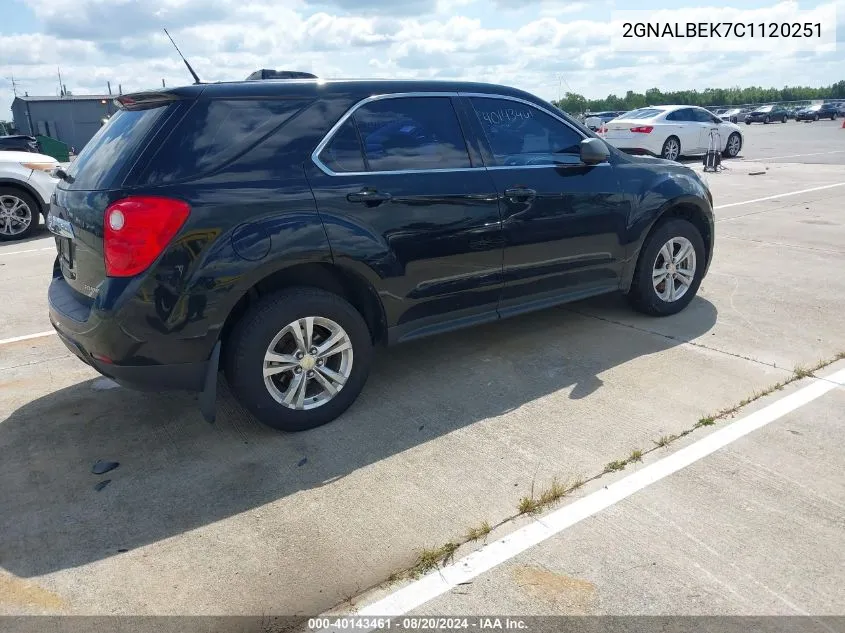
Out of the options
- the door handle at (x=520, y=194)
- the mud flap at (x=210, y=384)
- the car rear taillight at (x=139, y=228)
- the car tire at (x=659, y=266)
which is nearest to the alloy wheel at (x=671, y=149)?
the car tire at (x=659, y=266)

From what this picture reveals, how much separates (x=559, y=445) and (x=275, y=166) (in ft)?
6.64

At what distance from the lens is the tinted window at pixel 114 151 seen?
10.7 ft

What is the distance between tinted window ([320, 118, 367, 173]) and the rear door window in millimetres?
816

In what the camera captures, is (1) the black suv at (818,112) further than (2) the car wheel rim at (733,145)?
Yes

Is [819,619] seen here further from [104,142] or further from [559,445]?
[104,142]

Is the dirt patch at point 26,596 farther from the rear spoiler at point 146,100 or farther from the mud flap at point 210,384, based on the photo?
the rear spoiler at point 146,100

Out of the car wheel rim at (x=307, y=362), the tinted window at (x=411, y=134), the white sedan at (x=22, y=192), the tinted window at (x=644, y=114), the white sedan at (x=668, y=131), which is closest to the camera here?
the car wheel rim at (x=307, y=362)

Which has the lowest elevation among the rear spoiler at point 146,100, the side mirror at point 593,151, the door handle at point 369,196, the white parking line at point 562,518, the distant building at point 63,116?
the white parking line at point 562,518

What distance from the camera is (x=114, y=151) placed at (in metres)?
3.41

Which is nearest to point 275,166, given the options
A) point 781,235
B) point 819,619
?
point 819,619

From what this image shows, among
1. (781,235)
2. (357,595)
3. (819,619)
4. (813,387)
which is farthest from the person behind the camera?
(781,235)

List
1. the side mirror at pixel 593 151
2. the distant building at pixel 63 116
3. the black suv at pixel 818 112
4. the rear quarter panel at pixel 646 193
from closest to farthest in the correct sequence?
the side mirror at pixel 593 151
the rear quarter panel at pixel 646 193
the distant building at pixel 63 116
the black suv at pixel 818 112

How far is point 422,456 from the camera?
344 centimetres

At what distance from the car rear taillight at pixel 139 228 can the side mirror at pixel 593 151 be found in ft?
8.63
